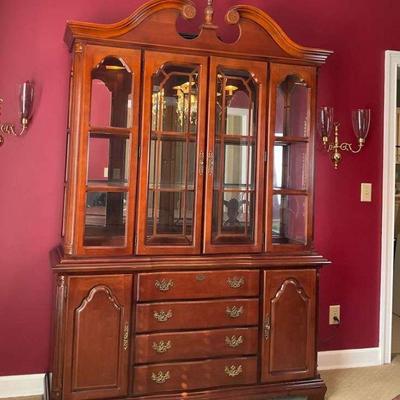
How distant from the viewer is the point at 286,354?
2.49 meters

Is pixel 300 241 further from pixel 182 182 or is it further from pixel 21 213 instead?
pixel 21 213

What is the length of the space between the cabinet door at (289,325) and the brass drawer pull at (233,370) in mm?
126

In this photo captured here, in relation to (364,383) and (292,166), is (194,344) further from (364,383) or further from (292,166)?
(364,383)

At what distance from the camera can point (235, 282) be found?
240 cm

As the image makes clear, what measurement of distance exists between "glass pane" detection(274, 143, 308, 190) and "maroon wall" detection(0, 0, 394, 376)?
0.55m

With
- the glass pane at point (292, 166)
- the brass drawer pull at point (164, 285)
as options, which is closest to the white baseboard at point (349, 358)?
the glass pane at point (292, 166)

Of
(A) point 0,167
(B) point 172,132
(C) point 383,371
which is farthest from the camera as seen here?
(C) point 383,371

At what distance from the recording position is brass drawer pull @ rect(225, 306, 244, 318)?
239 centimetres

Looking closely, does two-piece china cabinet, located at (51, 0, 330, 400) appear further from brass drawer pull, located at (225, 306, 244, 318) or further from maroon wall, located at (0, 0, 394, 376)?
maroon wall, located at (0, 0, 394, 376)

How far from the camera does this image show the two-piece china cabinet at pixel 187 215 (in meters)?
2.22

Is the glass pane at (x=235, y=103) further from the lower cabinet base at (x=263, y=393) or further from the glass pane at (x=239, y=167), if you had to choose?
the lower cabinet base at (x=263, y=393)

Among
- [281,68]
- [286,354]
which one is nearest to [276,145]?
[281,68]

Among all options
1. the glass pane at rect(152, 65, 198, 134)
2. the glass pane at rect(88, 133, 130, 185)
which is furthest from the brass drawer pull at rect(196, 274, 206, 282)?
the glass pane at rect(152, 65, 198, 134)

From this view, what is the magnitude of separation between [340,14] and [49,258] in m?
2.40
